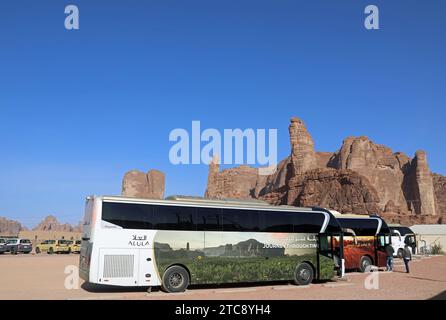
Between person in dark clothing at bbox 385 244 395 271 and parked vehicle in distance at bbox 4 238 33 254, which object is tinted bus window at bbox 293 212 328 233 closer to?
person in dark clothing at bbox 385 244 395 271

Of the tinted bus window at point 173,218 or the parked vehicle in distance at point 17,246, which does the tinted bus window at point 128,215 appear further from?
the parked vehicle in distance at point 17,246

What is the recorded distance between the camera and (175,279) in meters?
16.7

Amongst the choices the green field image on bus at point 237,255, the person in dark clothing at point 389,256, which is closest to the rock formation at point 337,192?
the person in dark clothing at point 389,256

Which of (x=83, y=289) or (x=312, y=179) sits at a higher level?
(x=312, y=179)

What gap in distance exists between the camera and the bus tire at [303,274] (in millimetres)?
19422

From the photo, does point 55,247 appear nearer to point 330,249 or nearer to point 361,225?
point 361,225

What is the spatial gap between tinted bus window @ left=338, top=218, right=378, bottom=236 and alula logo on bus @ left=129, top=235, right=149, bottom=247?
15921mm

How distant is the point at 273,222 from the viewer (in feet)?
62.3

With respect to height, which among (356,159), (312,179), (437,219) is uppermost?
(356,159)

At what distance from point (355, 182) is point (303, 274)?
75.2m
